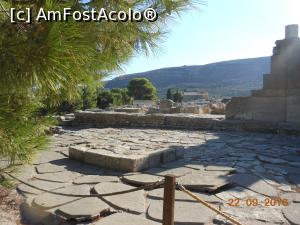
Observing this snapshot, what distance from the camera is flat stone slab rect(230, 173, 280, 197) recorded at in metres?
Answer: 3.47

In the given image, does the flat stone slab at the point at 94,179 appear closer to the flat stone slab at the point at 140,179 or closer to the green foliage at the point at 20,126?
the flat stone slab at the point at 140,179

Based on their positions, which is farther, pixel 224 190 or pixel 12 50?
pixel 224 190

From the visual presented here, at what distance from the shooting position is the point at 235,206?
3.06 metres

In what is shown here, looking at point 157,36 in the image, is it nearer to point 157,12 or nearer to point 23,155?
point 157,12

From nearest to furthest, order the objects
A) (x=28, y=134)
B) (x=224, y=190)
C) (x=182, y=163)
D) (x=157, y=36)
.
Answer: (x=28, y=134)
(x=157, y=36)
(x=224, y=190)
(x=182, y=163)

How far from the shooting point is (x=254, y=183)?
12.3 ft

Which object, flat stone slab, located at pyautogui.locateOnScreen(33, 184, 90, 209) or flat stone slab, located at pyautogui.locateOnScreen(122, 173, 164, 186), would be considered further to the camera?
flat stone slab, located at pyautogui.locateOnScreen(122, 173, 164, 186)

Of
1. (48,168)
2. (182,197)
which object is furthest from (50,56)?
(48,168)

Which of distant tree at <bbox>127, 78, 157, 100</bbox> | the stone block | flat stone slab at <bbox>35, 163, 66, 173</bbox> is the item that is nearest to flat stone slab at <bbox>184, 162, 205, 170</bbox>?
flat stone slab at <bbox>35, 163, 66, 173</bbox>

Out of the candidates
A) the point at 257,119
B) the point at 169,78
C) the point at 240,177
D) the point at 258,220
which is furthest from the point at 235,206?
the point at 169,78

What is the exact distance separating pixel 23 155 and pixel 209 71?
154576 mm

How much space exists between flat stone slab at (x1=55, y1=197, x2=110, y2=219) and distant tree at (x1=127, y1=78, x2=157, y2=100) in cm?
5063

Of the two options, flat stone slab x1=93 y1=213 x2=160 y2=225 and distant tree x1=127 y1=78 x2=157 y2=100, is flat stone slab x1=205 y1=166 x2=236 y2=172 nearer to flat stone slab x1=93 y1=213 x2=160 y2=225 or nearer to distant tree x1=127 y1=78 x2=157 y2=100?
flat stone slab x1=93 y1=213 x2=160 y2=225
